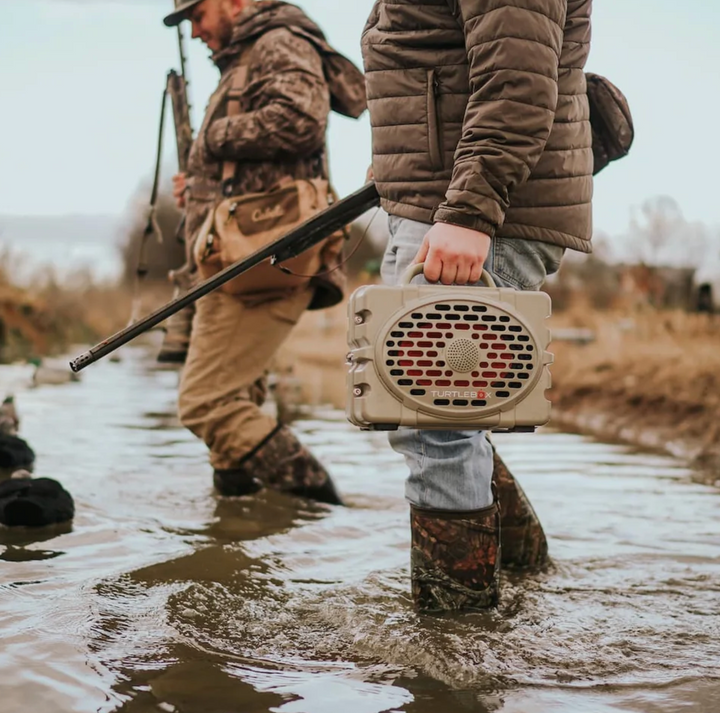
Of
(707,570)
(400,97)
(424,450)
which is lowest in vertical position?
(707,570)

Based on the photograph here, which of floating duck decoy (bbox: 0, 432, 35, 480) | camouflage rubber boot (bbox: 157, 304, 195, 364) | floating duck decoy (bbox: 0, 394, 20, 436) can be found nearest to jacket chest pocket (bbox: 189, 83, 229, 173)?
camouflage rubber boot (bbox: 157, 304, 195, 364)

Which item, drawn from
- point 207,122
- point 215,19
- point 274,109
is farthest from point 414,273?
point 215,19

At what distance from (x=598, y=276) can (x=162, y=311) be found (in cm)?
1852

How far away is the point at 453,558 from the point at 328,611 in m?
0.40

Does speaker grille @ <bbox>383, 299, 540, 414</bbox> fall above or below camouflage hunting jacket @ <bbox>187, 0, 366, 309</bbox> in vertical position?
below

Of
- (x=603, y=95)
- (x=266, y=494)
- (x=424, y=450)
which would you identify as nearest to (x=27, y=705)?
(x=424, y=450)

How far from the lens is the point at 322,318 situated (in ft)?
87.7

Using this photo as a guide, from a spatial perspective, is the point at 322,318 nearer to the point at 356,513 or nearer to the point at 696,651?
the point at 356,513

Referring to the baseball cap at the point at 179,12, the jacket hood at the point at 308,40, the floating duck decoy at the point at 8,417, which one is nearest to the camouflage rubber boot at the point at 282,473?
the jacket hood at the point at 308,40

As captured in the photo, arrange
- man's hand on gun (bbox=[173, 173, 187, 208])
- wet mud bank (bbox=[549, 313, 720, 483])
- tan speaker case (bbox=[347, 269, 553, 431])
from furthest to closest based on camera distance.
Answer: wet mud bank (bbox=[549, 313, 720, 483]) < man's hand on gun (bbox=[173, 173, 187, 208]) < tan speaker case (bbox=[347, 269, 553, 431])

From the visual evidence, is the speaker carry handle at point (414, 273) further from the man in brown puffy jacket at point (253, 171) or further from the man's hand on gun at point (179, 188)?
the man's hand on gun at point (179, 188)

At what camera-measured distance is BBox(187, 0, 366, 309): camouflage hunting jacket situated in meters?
4.65

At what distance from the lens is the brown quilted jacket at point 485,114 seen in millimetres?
2764

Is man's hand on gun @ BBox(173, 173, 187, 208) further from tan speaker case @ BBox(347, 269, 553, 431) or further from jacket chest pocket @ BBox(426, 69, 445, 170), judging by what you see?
tan speaker case @ BBox(347, 269, 553, 431)
